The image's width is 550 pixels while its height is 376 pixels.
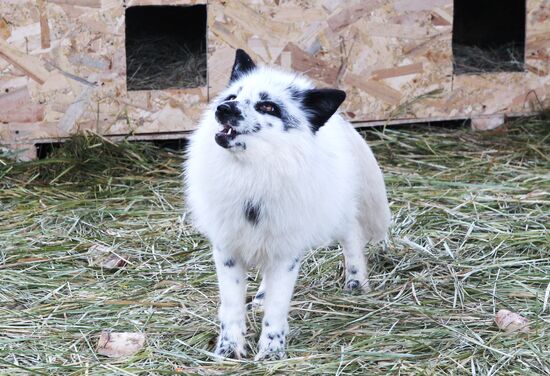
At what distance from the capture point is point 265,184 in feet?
13.2

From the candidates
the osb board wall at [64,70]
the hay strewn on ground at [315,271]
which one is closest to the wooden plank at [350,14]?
the hay strewn on ground at [315,271]

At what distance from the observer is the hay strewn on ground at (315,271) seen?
412 cm

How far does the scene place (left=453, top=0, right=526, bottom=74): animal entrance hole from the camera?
26.6 ft

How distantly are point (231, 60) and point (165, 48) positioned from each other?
3.90 feet

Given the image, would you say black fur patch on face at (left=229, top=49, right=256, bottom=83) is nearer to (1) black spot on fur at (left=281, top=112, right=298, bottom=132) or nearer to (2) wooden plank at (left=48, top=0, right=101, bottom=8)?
(1) black spot on fur at (left=281, top=112, right=298, bottom=132)

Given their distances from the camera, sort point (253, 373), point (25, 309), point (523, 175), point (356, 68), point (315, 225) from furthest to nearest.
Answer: point (356, 68), point (523, 175), point (25, 309), point (315, 225), point (253, 373)

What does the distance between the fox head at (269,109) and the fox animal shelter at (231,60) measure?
8.80 ft

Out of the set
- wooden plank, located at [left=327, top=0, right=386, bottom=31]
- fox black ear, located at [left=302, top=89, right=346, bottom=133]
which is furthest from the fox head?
wooden plank, located at [left=327, top=0, right=386, bottom=31]

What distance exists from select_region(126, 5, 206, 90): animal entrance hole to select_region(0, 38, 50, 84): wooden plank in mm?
697

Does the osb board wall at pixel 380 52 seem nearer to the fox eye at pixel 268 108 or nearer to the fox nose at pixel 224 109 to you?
the fox eye at pixel 268 108

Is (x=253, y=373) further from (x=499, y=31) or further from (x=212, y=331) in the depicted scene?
(x=499, y=31)

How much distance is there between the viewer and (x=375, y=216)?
5.08 meters

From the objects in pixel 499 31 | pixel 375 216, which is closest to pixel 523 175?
pixel 375 216

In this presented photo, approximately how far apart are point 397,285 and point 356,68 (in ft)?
8.14
